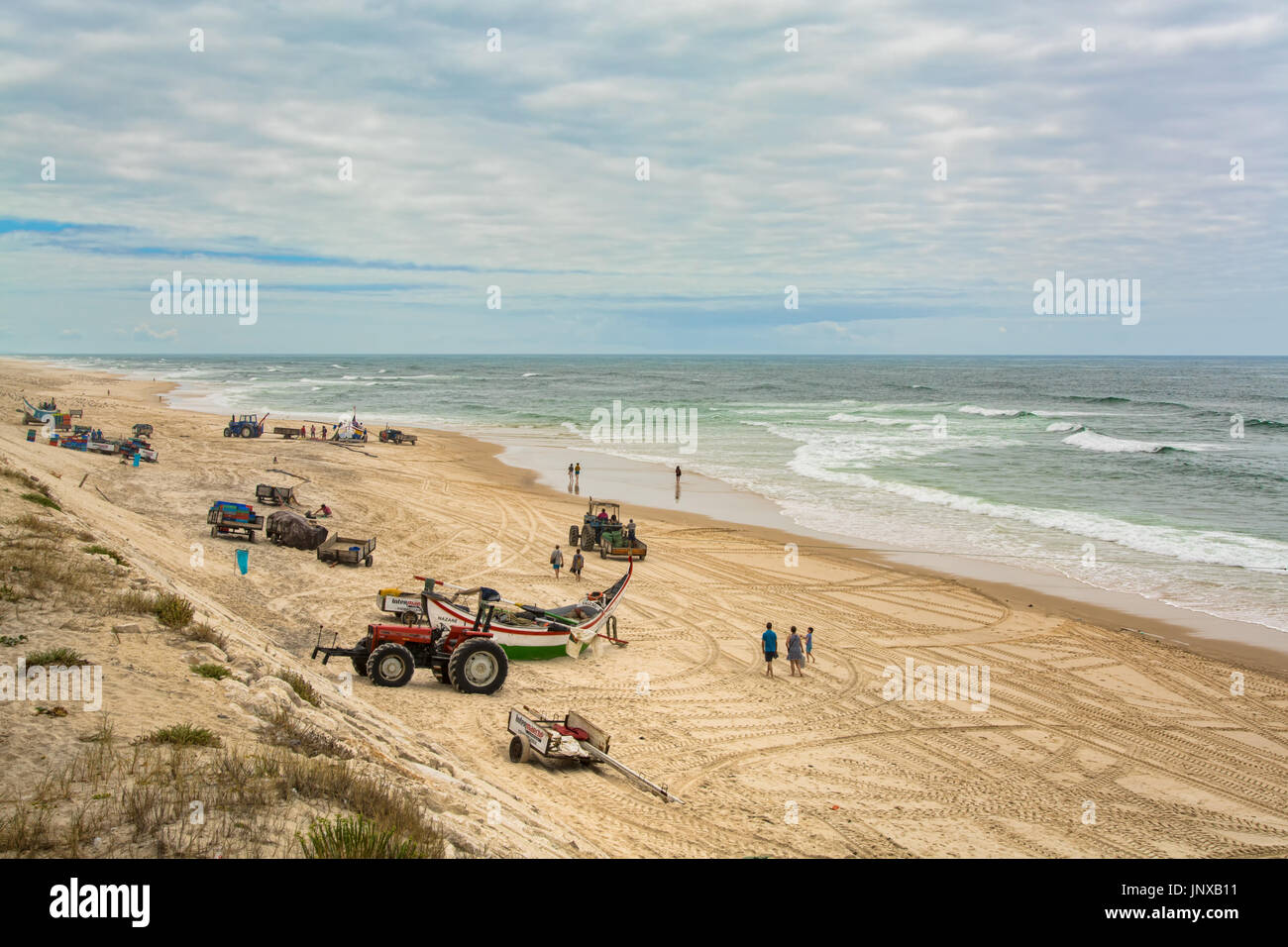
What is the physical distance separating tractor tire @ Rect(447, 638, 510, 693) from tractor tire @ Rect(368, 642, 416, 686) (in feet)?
2.43

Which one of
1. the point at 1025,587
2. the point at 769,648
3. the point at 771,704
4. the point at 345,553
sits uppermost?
the point at 345,553

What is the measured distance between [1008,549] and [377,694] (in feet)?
72.5

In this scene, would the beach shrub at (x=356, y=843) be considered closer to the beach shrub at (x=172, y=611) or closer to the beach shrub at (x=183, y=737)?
the beach shrub at (x=183, y=737)

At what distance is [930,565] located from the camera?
26047 mm

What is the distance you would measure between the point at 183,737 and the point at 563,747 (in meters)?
5.15

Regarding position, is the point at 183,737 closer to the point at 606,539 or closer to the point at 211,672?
the point at 211,672

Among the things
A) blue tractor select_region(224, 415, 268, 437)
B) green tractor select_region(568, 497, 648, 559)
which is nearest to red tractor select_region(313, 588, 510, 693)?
green tractor select_region(568, 497, 648, 559)

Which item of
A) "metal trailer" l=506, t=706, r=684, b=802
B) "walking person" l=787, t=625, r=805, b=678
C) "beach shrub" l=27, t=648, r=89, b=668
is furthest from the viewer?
"walking person" l=787, t=625, r=805, b=678

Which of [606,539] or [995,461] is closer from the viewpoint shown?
[606,539]

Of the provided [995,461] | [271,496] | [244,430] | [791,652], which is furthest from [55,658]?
[995,461]

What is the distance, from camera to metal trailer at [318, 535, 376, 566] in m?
21.3

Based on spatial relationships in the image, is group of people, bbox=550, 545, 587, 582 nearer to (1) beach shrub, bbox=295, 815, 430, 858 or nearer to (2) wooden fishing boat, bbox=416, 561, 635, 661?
(2) wooden fishing boat, bbox=416, 561, 635, 661

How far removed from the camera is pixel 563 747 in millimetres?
11688
